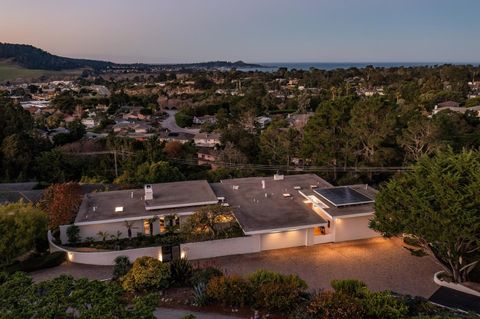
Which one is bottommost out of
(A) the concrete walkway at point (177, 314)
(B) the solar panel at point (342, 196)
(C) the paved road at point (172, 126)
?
(C) the paved road at point (172, 126)

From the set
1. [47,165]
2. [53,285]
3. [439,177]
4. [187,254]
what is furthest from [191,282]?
[47,165]

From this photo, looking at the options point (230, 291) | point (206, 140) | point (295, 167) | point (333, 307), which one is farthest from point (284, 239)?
point (206, 140)

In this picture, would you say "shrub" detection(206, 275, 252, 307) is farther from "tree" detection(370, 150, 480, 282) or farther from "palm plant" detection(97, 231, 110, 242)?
"palm plant" detection(97, 231, 110, 242)

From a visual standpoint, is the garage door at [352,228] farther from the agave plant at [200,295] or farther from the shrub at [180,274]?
the agave plant at [200,295]

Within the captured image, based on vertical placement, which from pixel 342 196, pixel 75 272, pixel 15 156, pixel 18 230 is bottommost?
pixel 75 272

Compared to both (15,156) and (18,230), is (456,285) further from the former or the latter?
(15,156)

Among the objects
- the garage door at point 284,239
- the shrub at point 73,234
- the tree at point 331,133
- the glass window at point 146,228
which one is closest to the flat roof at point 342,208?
the garage door at point 284,239
